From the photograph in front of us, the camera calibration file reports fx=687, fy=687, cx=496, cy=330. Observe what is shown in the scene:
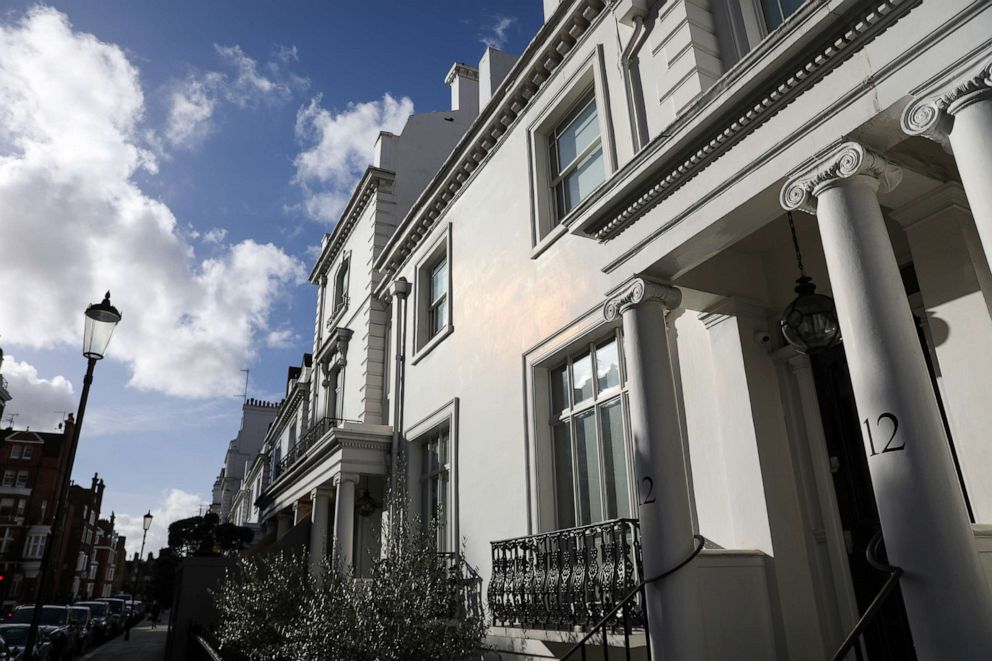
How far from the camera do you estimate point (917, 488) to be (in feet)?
12.2

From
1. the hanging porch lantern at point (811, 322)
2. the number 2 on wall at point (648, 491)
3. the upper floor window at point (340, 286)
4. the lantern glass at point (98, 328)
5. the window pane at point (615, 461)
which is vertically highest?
the upper floor window at point (340, 286)

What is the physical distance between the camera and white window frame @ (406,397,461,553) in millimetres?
11227

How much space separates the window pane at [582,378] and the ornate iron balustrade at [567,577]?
1796 mm

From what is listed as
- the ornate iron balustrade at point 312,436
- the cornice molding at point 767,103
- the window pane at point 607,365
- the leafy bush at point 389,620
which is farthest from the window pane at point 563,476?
the ornate iron balustrade at point 312,436

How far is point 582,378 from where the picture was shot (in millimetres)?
8961

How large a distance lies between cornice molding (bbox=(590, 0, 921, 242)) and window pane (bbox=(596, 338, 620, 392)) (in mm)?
2103

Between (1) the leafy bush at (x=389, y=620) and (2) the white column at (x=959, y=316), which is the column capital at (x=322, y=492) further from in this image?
(2) the white column at (x=959, y=316)

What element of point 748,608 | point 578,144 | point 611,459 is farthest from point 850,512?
point 578,144

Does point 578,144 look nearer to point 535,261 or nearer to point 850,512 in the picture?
point 535,261

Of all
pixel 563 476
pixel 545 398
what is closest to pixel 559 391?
pixel 545 398

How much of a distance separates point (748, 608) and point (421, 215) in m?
10.5

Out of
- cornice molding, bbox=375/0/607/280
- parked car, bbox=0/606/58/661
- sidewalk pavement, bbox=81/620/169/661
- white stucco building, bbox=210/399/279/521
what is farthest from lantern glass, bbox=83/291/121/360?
white stucco building, bbox=210/399/279/521

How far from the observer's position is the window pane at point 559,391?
30.8 ft

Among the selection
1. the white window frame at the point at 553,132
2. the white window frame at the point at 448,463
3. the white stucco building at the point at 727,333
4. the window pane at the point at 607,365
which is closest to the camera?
the white stucco building at the point at 727,333
